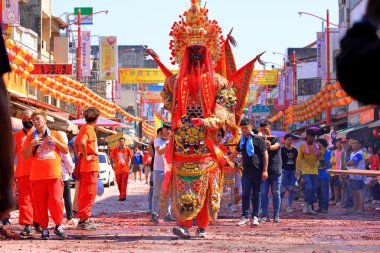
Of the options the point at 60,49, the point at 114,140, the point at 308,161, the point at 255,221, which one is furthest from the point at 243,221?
the point at 60,49

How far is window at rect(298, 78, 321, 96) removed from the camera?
7638cm

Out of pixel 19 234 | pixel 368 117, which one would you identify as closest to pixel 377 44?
pixel 19 234

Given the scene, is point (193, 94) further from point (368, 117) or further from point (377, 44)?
point (368, 117)

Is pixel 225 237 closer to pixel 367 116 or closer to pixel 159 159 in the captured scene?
pixel 159 159

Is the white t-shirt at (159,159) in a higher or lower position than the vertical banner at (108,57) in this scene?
lower

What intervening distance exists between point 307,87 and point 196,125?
2659 inches

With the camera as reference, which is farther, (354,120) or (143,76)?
(143,76)

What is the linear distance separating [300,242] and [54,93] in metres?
19.2

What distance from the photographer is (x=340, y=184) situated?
2064 cm

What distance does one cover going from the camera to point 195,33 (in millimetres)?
10656

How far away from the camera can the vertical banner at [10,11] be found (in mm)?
19844

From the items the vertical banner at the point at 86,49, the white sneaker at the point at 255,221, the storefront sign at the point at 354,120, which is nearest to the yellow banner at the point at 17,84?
the vertical banner at the point at 86,49

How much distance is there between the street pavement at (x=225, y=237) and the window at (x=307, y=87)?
61.9 m

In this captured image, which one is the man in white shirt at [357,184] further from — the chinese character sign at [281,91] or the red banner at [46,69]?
the chinese character sign at [281,91]
